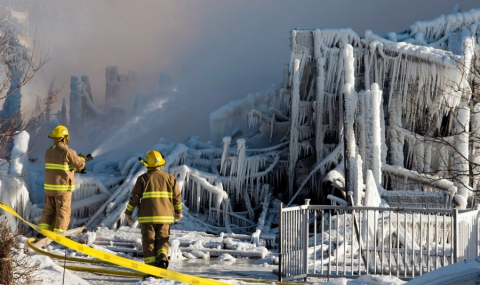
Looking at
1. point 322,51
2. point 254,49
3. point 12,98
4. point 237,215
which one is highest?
point 254,49

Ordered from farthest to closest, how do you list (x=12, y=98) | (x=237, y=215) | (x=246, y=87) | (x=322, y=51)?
(x=246, y=87) < (x=12, y=98) < (x=322, y=51) < (x=237, y=215)

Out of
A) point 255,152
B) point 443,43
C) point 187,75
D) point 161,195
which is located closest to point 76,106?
point 187,75

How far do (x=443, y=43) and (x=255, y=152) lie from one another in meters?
6.36

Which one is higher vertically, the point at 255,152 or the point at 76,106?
the point at 76,106

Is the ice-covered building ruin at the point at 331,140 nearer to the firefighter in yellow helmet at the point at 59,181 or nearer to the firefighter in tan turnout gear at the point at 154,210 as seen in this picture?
the firefighter in yellow helmet at the point at 59,181

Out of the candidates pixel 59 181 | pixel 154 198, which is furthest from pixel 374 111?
pixel 154 198

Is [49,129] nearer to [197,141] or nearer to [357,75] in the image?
[197,141]

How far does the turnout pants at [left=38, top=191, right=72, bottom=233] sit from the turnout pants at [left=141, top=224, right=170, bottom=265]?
2.34 metres

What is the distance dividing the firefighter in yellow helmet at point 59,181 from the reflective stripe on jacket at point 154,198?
2246 millimetres

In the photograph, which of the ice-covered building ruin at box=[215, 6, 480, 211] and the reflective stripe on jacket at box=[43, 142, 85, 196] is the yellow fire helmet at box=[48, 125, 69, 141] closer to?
the reflective stripe on jacket at box=[43, 142, 85, 196]

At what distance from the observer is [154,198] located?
8586 millimetres

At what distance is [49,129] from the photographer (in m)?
26.0

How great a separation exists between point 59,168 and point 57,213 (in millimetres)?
683

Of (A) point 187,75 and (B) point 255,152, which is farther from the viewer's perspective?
(A) point 187,75
